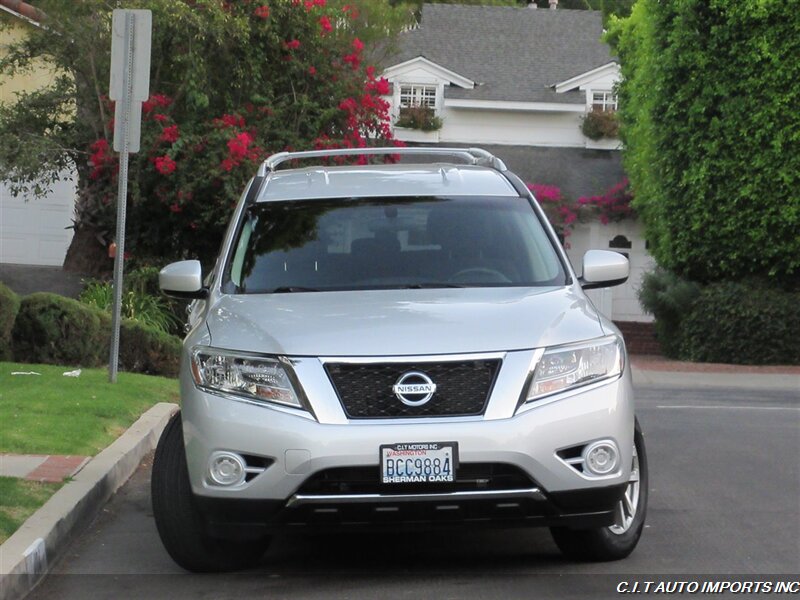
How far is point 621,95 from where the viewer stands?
101 feet

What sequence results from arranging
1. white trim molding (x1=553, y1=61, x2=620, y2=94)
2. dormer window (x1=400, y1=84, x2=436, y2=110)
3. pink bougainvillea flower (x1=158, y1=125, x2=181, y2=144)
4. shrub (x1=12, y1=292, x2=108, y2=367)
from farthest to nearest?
dormer window (x1=400, y1=84, x2=436, y2=110) < white trim molding (x1=553, y1=61, x2=620, y2=94) < pink bougainvillea flower (x1=158, y1=125, x2=181, y2=144) < shrub (x1=12, y1=292, x2=108, y2=367)

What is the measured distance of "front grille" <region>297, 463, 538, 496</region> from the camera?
5789 millimetres

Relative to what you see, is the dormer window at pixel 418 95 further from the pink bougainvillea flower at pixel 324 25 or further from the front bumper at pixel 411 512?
the front bumper at pixel 411 512

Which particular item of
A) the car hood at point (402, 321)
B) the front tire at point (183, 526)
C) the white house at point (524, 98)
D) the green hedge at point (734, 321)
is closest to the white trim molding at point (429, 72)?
the white house at point (524, 98)

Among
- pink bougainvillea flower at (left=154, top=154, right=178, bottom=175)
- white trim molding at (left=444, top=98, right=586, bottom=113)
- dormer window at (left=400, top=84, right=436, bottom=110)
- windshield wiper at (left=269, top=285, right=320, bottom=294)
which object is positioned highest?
dormer window at (left=400, top=84, right=436, bottom=110)

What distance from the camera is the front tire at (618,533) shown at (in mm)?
6434

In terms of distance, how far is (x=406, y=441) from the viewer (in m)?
5.75

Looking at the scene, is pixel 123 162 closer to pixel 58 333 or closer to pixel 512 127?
pixel 58 333

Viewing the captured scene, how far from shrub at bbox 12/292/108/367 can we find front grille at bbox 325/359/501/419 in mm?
8473

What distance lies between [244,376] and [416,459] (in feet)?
2.86

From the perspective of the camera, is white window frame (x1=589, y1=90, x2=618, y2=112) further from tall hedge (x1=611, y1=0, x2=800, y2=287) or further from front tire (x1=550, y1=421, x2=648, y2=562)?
front tire (x1=550, y1=421, x2=648, y2=562)

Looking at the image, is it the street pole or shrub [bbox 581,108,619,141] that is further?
shrub [bbox 581,108,619,141]

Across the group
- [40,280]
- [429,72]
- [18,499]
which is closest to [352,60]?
[40,280]

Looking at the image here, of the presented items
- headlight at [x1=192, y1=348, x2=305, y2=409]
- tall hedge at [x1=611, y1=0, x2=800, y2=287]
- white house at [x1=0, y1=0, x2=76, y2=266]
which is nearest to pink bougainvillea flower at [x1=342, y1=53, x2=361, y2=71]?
tall hedge at [x1=611, y1=0, x2=800, y2=287]
